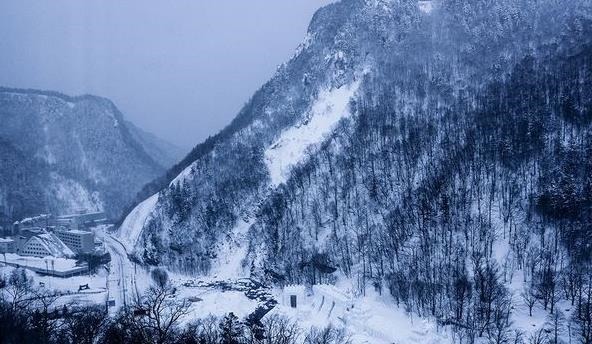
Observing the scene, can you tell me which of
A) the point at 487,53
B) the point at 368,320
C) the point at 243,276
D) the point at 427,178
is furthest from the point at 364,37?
the point at 368,320

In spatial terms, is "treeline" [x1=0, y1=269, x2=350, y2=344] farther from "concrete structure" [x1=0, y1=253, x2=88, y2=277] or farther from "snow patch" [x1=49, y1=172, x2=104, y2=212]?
"snow patch" [x1=49, y1=172, x2=104, y2=212]

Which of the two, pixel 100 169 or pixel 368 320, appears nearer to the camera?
pixel 368 320

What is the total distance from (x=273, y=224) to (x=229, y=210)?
50.9ft

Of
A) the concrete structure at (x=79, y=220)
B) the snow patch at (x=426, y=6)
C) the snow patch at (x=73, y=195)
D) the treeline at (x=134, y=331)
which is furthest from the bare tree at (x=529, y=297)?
the snow patch at (x=73, y=195)

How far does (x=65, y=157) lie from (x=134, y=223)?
76.2 meters

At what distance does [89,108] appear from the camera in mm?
185750

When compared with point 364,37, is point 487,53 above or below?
below

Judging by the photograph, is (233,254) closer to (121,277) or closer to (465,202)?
(121,277)

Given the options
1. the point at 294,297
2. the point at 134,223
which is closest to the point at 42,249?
the point at 134,223

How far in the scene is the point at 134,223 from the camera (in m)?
111

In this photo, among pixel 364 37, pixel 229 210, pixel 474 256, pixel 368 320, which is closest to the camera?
pixel 368 320

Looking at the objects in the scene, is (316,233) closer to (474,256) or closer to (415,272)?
(415,272)

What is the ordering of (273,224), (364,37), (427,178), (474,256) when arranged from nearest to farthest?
(474,256) < (427,178) < (273,224) < (364,37)

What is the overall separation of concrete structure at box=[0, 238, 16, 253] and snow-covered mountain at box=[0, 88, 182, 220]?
134ft
